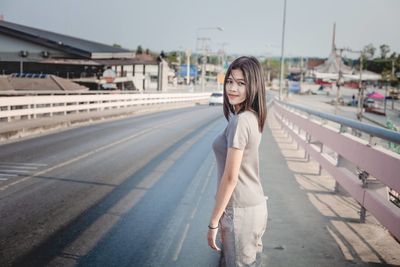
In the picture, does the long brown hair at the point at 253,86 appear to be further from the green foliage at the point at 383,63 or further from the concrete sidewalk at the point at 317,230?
the green foliage at the point at 383,63

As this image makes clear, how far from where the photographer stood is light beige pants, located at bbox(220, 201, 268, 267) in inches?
110

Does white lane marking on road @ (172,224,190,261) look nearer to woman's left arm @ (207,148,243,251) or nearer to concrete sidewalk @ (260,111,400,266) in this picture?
concrete sidewalk @ (260,111,400,266)

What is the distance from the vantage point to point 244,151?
2.76 m

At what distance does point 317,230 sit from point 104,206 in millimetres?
3090

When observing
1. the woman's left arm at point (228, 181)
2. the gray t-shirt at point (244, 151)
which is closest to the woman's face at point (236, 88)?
the gray t-shirt at point (244, 151)

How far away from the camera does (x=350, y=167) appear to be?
23.2ft

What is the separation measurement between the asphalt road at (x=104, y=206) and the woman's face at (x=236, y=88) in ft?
7.82

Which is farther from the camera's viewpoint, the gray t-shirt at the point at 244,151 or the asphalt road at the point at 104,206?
the asphalt road at the point at 104,206

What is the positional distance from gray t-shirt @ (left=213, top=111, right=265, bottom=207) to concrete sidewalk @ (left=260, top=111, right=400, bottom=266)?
217cm

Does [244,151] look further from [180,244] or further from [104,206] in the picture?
[104,206]

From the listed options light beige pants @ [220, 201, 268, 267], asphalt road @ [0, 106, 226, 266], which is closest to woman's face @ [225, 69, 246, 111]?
light beige pants @ [220, 201, 268, 267]

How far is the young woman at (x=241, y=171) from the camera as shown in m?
2.70

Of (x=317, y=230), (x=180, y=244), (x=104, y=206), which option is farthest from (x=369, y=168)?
(x=104, y=206)

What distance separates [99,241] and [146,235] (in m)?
0.58
